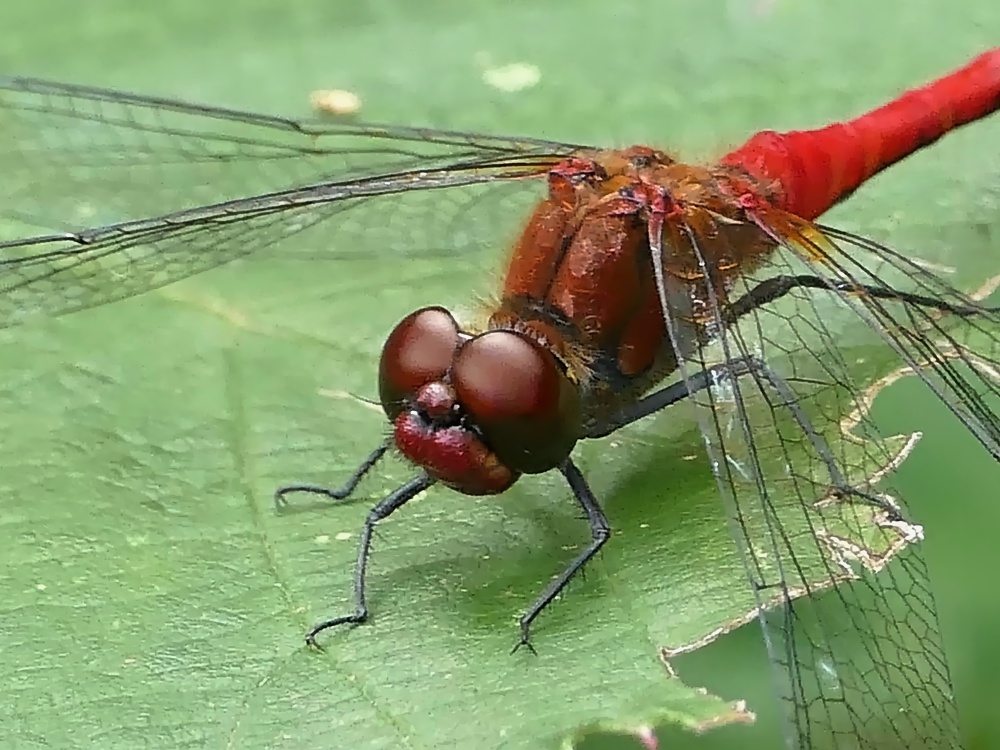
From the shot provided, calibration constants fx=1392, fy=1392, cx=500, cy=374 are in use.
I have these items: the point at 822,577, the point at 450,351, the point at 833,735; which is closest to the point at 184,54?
the point at 450,351

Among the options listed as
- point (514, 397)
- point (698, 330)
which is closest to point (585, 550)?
point (514, 397)

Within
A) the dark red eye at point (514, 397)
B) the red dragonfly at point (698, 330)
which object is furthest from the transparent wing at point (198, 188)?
the dark red eye at point (514, 397)

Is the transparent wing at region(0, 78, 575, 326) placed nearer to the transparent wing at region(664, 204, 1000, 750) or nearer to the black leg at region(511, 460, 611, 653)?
the transparent wing at region(664, 204, 1000, 750)

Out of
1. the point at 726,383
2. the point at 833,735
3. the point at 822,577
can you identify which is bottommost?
the point at 833,735

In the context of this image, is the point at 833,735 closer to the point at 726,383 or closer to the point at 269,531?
the point at 726,383

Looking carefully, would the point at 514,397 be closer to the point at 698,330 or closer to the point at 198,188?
the point at 698,330

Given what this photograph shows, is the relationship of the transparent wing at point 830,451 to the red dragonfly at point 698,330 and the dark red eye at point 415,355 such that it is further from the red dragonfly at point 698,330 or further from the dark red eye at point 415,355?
the dark red eye at point 415,355

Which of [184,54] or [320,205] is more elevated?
[184,54]
